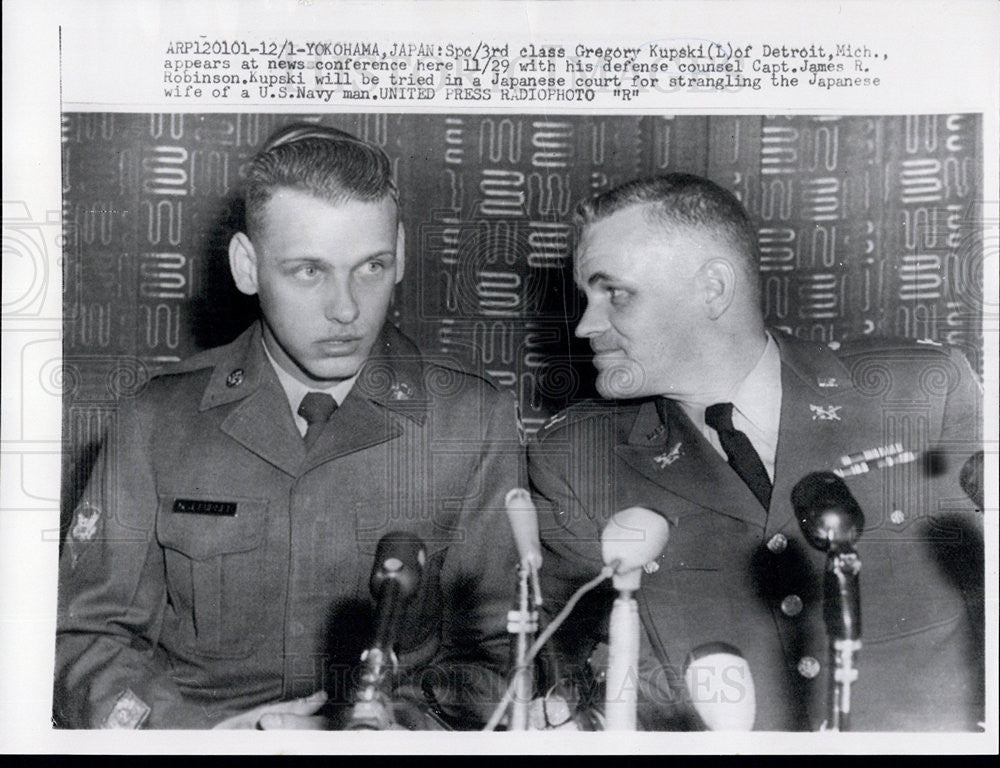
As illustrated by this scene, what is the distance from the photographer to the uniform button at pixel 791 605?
1.28 m

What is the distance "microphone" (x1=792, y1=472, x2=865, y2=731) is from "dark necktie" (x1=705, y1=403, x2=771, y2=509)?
0.04 m

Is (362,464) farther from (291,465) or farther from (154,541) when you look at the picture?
(154,541)

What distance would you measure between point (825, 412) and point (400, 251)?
60cm

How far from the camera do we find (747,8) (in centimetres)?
134

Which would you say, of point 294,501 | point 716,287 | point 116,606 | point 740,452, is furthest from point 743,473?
point 116,606

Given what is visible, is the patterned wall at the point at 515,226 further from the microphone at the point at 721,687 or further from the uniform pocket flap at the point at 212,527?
the microphone at the point at 721,687

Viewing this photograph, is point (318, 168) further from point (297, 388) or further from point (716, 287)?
point (716, 287)

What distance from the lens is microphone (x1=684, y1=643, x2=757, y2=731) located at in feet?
4.21

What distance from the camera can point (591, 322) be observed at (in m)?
1.30

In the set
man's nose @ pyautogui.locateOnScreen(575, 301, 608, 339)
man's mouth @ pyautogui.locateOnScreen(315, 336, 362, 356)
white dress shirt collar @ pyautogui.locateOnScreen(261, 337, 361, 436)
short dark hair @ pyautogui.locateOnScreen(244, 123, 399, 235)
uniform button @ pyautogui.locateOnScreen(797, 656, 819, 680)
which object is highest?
short dark hair @ pyautogui.locateOnScreen(244, 123, 399, 235)

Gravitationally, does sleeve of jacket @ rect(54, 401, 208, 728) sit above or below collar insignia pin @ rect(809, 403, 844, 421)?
below

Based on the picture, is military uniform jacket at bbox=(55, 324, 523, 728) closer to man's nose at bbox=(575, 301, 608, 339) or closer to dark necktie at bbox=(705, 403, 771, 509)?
man's nose at bbox=(575, 301, 608, 339)

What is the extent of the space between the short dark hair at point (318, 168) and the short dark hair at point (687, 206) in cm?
27

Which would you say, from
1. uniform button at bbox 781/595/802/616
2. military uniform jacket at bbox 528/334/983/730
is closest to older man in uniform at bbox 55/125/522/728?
military uniform jacket at bbox 528/334/983/730
